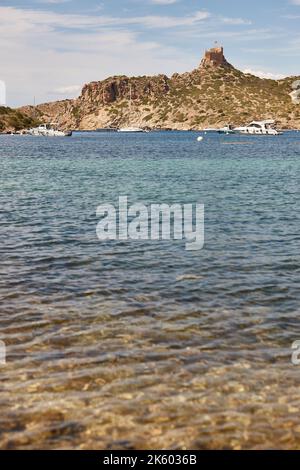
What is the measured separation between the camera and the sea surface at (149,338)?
10.3 meters

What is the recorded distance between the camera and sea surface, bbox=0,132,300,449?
1031 cm

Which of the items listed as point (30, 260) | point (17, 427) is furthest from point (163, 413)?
point (30, 260)

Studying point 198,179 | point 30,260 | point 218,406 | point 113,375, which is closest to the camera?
point 218,406

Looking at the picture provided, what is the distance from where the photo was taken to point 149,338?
1438cm

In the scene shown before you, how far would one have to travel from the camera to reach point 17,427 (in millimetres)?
10219

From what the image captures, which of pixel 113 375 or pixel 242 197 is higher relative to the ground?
pixel 242 197

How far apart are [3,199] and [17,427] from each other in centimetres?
3196

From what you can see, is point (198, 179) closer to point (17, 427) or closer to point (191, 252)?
point (191, 252)
